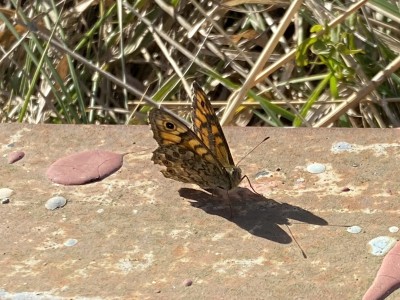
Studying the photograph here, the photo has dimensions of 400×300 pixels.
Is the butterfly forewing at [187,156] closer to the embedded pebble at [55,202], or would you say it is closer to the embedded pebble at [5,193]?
the embedded pebble at [55,202]

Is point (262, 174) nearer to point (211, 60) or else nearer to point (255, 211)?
point (255, 211)

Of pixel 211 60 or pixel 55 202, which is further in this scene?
pixel 211 60

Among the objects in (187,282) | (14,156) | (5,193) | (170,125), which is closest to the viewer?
(187,282)

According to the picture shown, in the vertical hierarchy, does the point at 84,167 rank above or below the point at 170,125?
below

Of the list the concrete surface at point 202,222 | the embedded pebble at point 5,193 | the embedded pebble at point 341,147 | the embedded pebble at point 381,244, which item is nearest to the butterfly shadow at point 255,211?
the concrete surface at point 202,222

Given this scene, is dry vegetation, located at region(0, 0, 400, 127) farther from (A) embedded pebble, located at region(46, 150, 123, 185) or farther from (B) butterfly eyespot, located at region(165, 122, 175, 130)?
(B) butterfly eyespot, located at region(165, 122, 175, 130)

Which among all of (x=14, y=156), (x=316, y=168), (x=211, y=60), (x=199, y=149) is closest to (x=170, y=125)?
(x=199, y=149)

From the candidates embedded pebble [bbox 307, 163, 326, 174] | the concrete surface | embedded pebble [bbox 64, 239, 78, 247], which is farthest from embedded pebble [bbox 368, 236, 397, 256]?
embedded pebble [bbox 64, 239, 78, 247]

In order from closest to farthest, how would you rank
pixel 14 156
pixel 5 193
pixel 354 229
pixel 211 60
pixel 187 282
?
1. pixel 187 282
2. pixel 354 229
3. pixel 5 193
4. pixel 14 156
5. pixel 211 60
